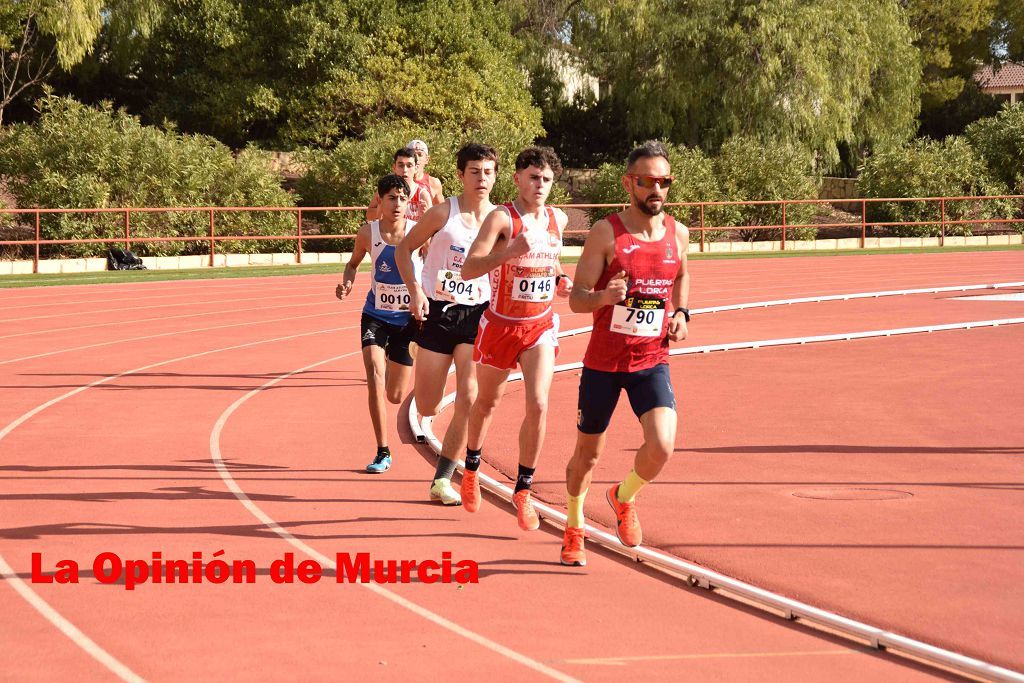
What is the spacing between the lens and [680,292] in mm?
6859

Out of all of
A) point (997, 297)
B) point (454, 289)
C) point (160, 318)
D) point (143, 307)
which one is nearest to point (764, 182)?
point (997, 297)

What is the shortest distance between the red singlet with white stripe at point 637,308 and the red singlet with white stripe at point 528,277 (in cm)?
85

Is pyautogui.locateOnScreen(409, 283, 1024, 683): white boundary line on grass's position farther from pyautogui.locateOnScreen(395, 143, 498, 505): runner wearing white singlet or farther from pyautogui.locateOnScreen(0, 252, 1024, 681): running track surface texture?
pyautogui.locateOnScreen(395, 143, 498, 505): runner wearing white singlet

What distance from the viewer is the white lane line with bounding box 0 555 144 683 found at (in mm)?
5242

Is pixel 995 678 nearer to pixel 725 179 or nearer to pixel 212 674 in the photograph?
pixel 212 674

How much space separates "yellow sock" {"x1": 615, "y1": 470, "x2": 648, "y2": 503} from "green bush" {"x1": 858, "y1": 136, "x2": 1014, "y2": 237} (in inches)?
1338

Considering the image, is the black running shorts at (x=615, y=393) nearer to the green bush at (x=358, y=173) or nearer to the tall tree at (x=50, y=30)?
the green bush at (x=358, y=173)

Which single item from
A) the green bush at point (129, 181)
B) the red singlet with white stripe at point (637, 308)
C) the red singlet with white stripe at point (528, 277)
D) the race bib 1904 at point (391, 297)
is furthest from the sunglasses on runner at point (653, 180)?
the green bush at point (129, 181)

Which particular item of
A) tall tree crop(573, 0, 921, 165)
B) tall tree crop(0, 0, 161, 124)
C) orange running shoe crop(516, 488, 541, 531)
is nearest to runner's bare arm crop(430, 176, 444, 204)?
orange running shoe crop(516, 488, 541, 531)

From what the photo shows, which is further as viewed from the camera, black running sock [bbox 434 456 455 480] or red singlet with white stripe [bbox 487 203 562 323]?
black running sock [bbox 434 456 455 480]

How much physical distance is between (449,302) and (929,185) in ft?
113

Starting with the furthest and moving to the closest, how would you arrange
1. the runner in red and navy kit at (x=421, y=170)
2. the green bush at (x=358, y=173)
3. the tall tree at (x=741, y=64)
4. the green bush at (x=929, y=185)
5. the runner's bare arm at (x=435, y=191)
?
the tall tree at (x=741, y=64)
the green bush at (x=929, y=185)
the green bush at (x=358, y=173)
the runner's bare arm at (x=435, y=191)
the runner in red and navy kit at (x=421, y=170)

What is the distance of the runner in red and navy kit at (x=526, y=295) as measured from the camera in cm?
744

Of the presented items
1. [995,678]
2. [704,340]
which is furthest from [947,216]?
[995,678]
